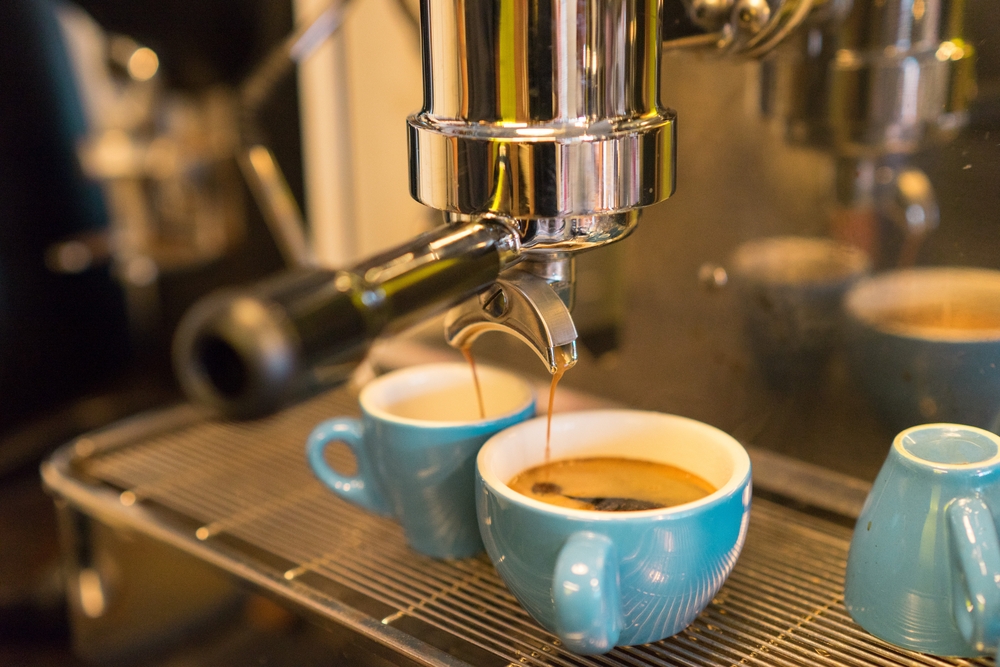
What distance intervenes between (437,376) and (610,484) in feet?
0.40

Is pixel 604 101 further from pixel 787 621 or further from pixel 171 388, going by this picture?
pixel 171 388

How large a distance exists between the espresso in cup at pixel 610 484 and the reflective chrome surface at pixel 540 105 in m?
0.12

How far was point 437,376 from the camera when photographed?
1.56 feet

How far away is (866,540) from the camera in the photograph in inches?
13.8

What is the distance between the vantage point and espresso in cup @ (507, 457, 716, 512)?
1.23 feet

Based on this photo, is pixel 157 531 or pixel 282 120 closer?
pixel 157 531

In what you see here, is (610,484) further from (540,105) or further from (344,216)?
(344,216)

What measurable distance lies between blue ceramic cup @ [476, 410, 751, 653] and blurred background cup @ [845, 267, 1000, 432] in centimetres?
11

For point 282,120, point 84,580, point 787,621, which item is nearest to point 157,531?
point 84,580

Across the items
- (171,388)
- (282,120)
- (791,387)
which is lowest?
(171,388)

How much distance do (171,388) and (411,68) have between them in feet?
1.18

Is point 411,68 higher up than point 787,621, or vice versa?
point 411,68

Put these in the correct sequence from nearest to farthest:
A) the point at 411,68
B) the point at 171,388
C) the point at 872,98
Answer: the point at 872,98, the point at 411,68, the point at 171,388

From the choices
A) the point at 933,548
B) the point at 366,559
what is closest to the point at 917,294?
the point at 933,548
